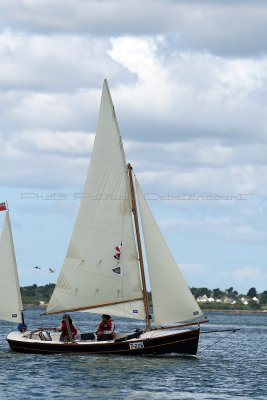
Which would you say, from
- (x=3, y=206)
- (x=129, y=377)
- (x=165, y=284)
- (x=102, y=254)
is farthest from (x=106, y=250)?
(x=129, y=377)

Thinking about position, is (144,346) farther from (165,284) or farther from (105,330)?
(165,284)

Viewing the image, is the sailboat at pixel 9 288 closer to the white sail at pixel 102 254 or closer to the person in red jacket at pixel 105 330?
the white sail at pixel 102 254

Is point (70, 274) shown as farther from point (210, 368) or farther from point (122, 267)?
point (210, 368)

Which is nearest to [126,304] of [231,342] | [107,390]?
[107,390]

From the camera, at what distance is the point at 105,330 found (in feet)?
222

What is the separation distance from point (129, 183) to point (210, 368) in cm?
1153

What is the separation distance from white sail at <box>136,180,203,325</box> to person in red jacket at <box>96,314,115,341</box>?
9.20 ft

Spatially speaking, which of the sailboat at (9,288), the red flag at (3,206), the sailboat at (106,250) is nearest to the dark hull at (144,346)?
the sailboat at (106,250)

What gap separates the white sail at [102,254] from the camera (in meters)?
68.4

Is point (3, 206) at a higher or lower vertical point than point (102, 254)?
higher

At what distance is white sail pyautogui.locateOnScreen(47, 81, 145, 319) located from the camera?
68.4 m

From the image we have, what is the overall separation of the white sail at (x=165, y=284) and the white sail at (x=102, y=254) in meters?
1.85

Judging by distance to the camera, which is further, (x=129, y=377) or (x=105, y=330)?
(x=105, y=330)

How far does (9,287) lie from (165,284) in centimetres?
982
